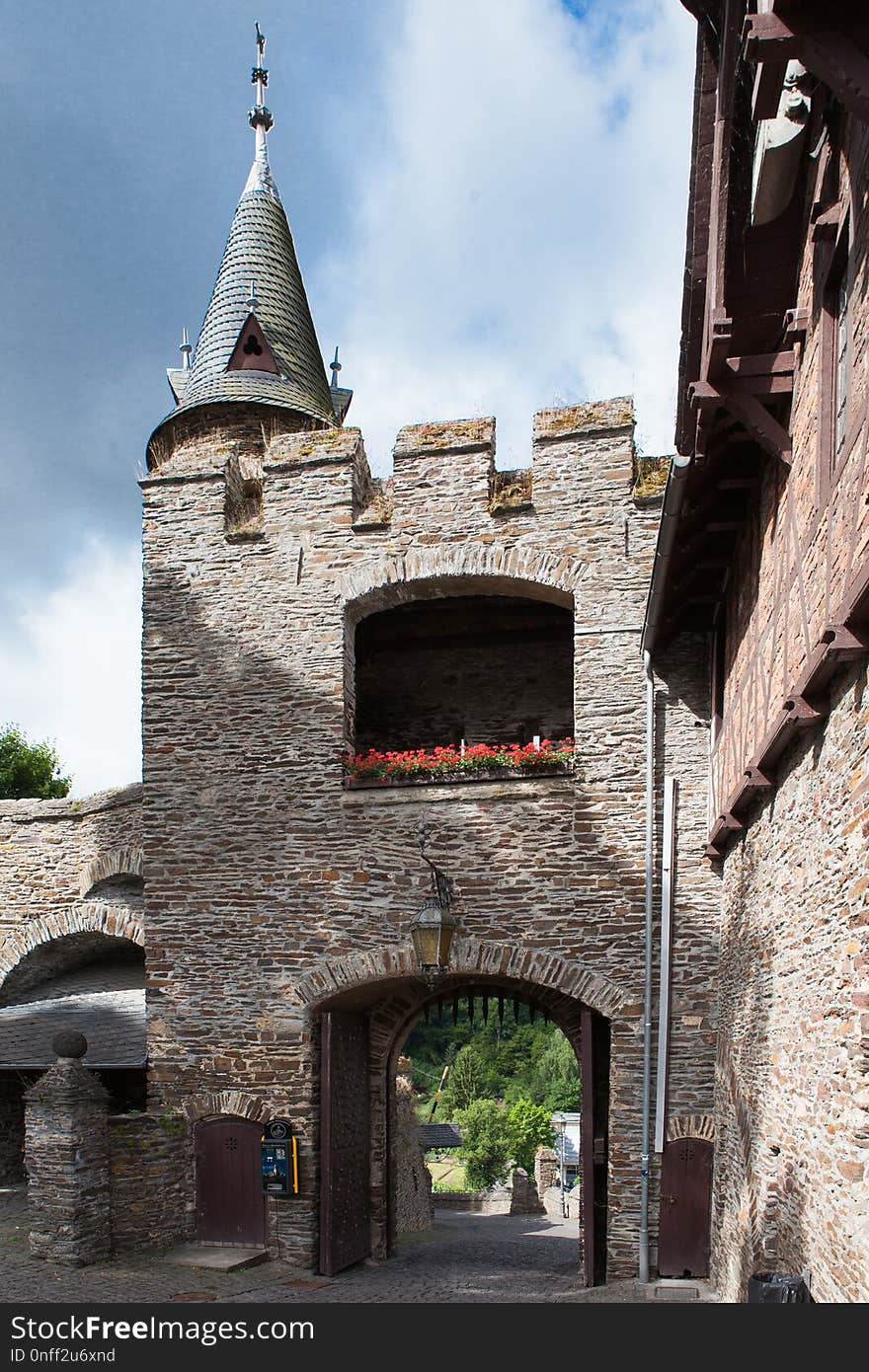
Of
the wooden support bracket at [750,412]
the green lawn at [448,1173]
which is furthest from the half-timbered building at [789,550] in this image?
the green lawn at [448,1173]

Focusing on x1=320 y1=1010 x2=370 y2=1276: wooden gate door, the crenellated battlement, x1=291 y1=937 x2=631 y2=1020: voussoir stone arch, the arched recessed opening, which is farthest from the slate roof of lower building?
the crenellated battlement

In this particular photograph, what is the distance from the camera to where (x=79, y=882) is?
13906mm

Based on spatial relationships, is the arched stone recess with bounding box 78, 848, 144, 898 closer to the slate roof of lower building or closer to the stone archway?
the slate roof of lower building

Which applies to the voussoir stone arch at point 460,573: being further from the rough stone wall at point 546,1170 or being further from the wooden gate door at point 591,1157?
the rough stone wall at point 546,1170

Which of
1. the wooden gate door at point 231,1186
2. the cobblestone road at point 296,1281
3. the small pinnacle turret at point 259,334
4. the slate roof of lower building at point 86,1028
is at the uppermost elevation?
the small pinnacle turret at point 259,334

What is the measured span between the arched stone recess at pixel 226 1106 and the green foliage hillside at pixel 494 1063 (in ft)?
96.0

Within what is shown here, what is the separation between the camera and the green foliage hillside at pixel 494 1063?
1610 inches

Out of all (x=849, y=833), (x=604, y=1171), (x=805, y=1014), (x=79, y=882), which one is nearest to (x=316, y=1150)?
(x=604, y=1171)

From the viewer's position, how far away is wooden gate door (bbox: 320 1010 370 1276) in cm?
1056

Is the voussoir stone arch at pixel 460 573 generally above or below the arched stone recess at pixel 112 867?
above

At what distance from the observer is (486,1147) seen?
109 ft

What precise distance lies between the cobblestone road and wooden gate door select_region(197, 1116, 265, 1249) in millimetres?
418

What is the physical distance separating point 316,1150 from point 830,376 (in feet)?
A: 26.9

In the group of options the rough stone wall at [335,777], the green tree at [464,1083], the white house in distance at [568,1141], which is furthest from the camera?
the green tree at [464,1083]
